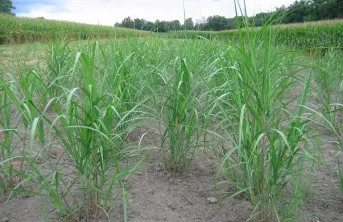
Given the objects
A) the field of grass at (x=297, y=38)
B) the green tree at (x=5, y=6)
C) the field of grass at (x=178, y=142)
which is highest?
the green tree at (x=5, y=6)

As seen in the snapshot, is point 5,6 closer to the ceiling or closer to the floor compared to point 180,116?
closer to the ceiling

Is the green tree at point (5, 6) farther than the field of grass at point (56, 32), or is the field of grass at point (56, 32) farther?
the green tree at point (5, 6)

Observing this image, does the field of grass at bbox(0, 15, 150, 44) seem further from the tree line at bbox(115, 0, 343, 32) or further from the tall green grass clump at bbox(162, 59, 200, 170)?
the tall green grass clump at bbox(162, 59, 200, 170)

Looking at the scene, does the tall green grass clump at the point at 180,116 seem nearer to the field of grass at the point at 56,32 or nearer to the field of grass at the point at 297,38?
the field of grass at the point at 297,38

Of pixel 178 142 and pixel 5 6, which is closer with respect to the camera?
pixel 178 142

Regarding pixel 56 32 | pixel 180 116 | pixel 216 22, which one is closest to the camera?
pixel 180 116

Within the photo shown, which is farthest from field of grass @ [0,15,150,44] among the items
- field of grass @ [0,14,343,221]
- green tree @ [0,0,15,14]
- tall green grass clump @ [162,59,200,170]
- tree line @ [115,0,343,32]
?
green tree @ [0,0,15,14]

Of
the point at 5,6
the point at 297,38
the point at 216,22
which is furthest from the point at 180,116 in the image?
the point at 5,6

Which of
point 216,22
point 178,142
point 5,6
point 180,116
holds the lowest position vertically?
point 178,142

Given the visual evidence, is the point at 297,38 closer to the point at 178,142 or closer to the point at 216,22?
the point at 216,22

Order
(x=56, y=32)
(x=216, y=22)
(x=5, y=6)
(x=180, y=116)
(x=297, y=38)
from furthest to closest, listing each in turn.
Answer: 1. (x=5, y=6)
2. (x=297, y=38)
3. (x=56, y=32)
4. (x=216, y=22)
5. (x=180, y=116)

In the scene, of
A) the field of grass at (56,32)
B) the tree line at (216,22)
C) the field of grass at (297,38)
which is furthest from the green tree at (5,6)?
the tree line at (216,22)

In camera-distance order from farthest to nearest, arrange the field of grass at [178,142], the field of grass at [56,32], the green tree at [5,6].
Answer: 1. the green tree at [5,6]
2. the field of grass at [56,32]
3. the field of grass at [178,142]

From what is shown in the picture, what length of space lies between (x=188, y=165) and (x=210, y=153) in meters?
0.29
